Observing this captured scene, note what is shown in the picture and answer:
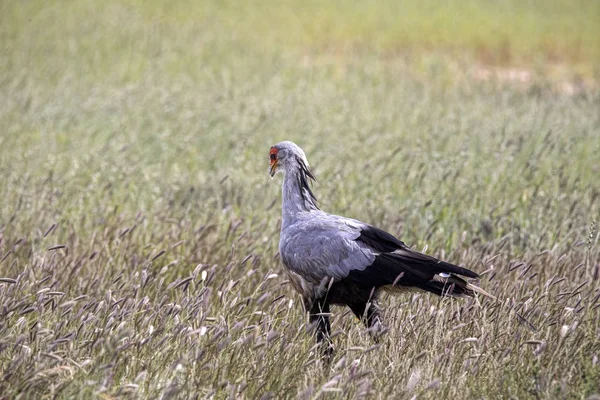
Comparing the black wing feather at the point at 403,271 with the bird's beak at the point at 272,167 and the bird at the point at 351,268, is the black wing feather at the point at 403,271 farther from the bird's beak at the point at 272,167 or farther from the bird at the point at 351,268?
the bird's beak at the point at 272,167

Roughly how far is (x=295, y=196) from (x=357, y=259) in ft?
2.73

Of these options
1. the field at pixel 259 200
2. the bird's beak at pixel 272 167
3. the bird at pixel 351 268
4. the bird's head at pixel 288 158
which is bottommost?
the field at pixel 259 200

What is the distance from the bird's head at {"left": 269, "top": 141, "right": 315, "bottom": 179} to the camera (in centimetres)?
555

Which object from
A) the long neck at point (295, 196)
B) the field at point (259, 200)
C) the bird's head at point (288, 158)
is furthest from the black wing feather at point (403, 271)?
the bird's head at point (288, 158)

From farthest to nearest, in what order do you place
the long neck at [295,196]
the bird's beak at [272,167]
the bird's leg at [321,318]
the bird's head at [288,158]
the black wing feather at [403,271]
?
the bird's beak at [272,167], the bird's head at [288,158], the long neck at [295,196], the bird's leg at [321,318], the black wing feather at [403,271]

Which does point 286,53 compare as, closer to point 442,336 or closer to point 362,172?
point 362,172

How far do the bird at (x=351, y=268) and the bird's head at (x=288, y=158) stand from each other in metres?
0.45

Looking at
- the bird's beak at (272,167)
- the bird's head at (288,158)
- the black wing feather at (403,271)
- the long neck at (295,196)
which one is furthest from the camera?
the bird's beak at (272,167)

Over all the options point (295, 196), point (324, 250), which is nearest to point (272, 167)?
point (295, 196)

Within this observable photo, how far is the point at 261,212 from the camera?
24.0 feet

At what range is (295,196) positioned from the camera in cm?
544

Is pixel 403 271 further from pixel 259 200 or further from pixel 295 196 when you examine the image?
pixel 259 200

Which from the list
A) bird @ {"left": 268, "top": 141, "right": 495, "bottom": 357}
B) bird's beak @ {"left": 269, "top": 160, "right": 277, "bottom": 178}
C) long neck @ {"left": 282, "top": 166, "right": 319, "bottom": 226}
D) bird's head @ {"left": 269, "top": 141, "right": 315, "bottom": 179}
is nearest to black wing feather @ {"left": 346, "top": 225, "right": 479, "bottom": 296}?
bird @ {"left": 268, "top": 141, "right": 495, "bottom": 357}

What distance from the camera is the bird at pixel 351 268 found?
4547 mm
